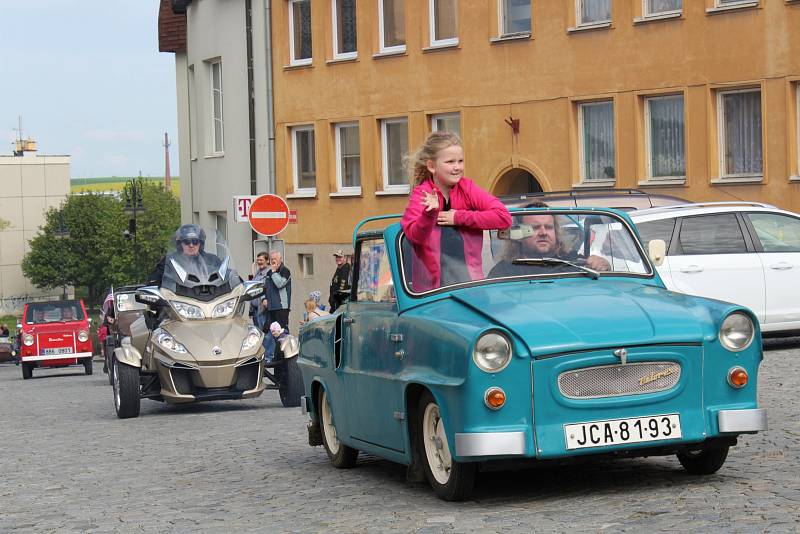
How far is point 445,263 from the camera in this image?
29.0 ft

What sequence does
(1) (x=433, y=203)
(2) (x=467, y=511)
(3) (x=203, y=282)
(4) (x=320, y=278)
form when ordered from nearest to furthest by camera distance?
1. (2) (x=467, y=511)
2. (1) (x=433, y=203)
3. (3) (x=203, y=282)
4. (4) (x=320, y=278)

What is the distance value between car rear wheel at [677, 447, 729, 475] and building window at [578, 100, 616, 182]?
2442 centimetres

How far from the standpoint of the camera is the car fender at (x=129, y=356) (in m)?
16.8

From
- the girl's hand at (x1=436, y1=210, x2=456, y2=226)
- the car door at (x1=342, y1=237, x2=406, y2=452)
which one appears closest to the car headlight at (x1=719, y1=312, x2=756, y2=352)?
the girl's hand at (x1=436, y1=210, x2=456, y2=226)

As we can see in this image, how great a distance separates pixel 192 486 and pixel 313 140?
106 ft

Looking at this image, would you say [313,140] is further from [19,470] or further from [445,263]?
[445,263]

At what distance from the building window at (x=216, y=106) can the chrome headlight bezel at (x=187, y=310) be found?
1162 inches

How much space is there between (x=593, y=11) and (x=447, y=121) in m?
5.92

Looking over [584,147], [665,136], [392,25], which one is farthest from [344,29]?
[665,136]

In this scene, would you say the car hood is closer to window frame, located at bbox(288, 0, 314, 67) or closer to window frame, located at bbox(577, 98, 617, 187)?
window frame, located at bbox(577, 98, 617, 187)

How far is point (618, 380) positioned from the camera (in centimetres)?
786

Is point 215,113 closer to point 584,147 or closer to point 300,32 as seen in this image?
point 300,32

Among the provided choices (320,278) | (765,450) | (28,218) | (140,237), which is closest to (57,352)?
(320,278)

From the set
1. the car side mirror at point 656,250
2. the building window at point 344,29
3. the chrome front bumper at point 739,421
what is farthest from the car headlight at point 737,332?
the building window at point 344,29
